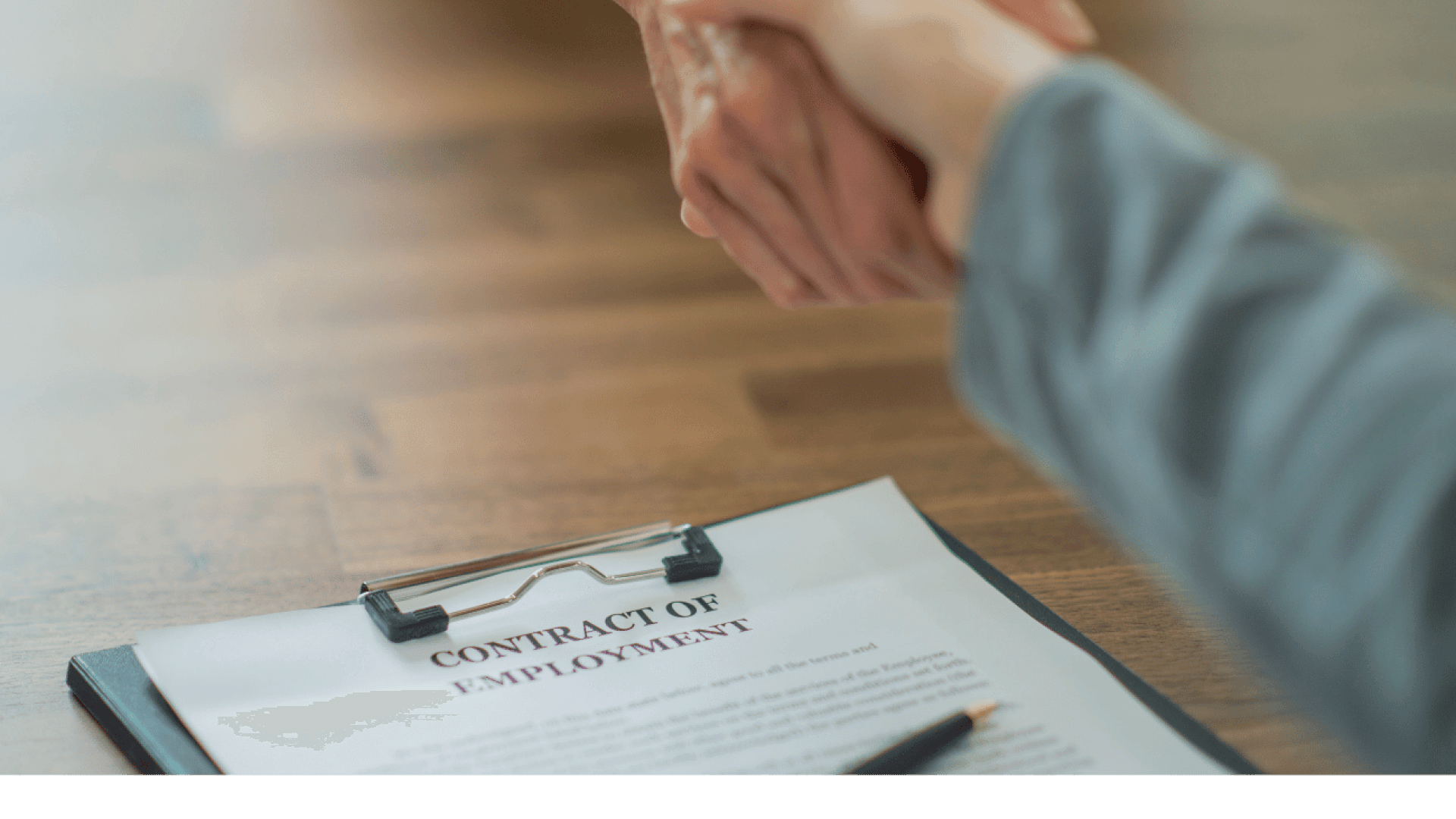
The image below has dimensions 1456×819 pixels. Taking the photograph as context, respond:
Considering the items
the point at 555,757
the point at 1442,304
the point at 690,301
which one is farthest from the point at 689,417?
the point at 1442,304

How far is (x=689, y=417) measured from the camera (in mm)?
688

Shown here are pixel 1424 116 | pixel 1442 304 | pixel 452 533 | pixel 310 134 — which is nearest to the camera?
Result: pixel 1442 304

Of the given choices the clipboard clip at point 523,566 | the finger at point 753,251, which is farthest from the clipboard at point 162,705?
the finger at point 753,251

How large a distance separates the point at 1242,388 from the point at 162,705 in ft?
1.13

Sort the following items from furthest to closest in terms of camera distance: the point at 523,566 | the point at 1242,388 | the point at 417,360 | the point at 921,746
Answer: the point at 417,360
the point at 523,566
the point at 921,746
the point at 1242,388

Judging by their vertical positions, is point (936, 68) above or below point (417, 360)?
above

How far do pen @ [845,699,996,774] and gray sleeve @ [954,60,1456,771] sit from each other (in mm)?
104

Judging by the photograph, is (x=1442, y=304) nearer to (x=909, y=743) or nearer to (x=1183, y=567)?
(x=1183, y=567)

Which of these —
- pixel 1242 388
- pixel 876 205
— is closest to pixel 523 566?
pixel 876 205

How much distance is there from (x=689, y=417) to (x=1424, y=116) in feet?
3.30

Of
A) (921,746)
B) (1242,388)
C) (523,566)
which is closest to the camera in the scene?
(1242,388)

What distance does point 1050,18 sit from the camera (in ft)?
1.46

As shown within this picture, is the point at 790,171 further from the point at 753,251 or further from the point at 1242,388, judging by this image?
the point at 1242,388

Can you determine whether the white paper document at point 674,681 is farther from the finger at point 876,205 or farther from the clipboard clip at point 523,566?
the finger at point 876,205
